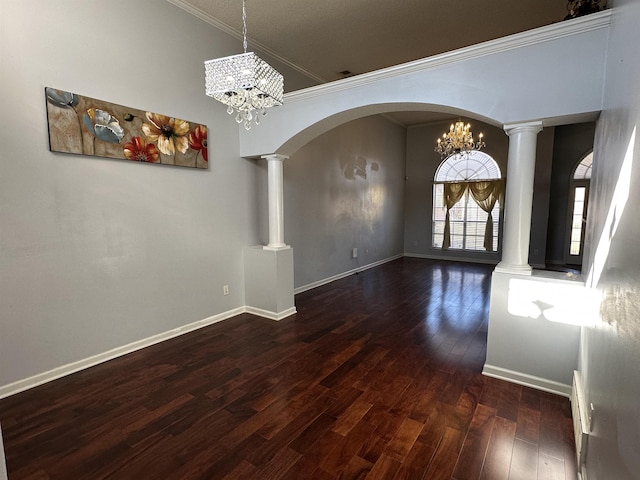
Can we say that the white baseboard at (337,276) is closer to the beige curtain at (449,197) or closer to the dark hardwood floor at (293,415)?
the beige curtain at (449,197)

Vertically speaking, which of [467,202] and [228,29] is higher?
[228,29]

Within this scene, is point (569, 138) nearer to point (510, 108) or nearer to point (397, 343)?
point (510, 108)

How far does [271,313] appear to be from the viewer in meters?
4.07

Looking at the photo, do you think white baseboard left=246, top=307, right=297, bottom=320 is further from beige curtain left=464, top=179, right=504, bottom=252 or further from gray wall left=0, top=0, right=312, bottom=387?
beige curtain left=464, top=179, right=504, bottom=252

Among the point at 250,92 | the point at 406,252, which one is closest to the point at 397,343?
the point at 250,92

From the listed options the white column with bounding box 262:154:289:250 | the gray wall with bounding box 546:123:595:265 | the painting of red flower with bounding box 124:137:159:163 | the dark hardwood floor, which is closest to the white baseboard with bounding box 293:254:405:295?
the white column with bounding box 262:154:289:250

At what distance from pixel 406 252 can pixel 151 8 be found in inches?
303

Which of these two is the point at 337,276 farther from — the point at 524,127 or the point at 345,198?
the point at 524,127

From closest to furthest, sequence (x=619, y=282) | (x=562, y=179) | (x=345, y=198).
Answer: (x=619, y=282), (x=345, y=198), (x=562, y=179)

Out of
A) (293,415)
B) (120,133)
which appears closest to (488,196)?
(293,415)

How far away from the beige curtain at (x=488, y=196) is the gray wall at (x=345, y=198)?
1878 millimetres

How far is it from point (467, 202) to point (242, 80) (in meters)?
7.29

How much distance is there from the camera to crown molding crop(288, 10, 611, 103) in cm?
213

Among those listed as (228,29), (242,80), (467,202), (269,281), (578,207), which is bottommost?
(269,281)
